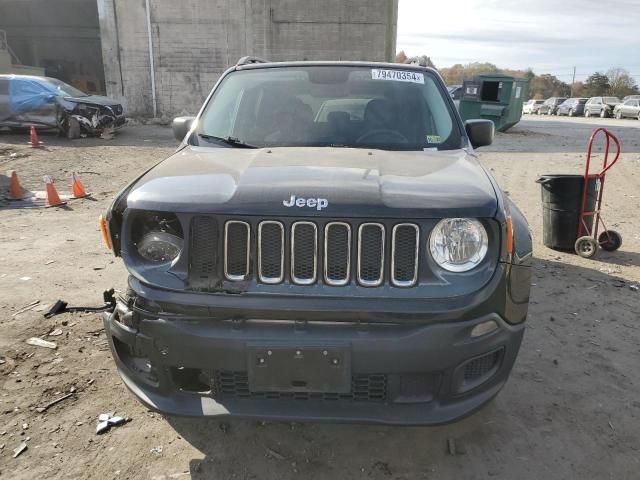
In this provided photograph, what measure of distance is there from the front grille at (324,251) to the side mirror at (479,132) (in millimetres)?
1675

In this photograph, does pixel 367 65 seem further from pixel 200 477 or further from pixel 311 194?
pixel 200 477

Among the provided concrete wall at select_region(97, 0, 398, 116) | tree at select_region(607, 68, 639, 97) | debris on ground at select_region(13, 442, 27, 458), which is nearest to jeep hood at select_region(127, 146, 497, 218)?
debris on ground at select_region(13, 442, 27, 458)

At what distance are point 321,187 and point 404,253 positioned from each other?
44 centimetres

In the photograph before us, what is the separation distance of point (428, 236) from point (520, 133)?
20.0m

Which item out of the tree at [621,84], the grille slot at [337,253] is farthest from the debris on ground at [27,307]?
the tree at [621,84]

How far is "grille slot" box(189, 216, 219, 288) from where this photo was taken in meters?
2.14

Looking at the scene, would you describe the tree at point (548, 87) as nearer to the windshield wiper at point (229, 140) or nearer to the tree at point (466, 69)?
the tree at point (466, 69)

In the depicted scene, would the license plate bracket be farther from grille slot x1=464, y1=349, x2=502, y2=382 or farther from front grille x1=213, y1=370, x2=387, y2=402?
grille slot x1=464, y1=349, x2=502, y2=382

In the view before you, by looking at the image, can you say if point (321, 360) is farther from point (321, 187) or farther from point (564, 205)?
point (564, 205)

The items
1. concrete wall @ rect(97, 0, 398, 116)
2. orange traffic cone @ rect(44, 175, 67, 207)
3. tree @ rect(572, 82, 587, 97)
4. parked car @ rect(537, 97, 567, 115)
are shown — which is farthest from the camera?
tree @ rect(572, 82, 587, 97)

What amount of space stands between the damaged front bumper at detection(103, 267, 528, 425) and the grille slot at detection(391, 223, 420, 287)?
0.47ft

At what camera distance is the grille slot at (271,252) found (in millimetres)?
2096

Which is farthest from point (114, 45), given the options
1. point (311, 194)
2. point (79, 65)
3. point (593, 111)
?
point (593, 111)

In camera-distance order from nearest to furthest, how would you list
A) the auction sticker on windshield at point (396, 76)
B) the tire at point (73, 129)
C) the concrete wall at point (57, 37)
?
the auction sticker on windshield at point (396, 76) → the tire at point (73, 129) → the concrete wall at point (57, 37)
